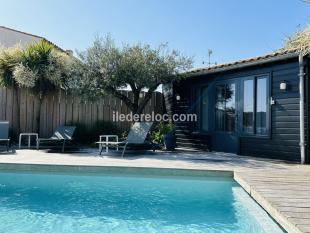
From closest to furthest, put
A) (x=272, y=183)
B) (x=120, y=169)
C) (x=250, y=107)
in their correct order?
(x=272, y=183) < (x=120, y=169) < (x=250, y=107)

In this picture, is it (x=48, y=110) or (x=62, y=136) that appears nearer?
(x=62, y=136)

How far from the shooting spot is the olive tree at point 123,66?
10.3 meters

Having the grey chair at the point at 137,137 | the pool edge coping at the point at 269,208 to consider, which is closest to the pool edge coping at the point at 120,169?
the pool edge coping at the point at 269,208

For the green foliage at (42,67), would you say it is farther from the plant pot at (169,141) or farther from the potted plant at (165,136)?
the plant pot at (169,141)

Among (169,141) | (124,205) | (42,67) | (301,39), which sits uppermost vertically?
(42,67)

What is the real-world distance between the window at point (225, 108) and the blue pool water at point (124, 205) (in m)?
4.07

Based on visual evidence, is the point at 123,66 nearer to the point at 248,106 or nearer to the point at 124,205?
the point at 248,106

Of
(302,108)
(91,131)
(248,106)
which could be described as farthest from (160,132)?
(302,108)

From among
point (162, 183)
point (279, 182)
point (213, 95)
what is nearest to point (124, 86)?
point (213, 95)

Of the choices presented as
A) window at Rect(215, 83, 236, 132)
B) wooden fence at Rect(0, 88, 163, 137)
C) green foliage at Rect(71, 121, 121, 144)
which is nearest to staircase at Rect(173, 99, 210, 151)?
window at Rect(215, 83, 236, 132)

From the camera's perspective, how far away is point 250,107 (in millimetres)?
9523

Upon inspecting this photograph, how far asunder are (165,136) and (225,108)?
6.78ft

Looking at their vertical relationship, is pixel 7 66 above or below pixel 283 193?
above

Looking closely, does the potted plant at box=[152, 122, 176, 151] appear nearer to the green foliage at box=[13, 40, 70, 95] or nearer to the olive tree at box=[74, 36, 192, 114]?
the olive tree at box=[74, 36, 192, 114]
